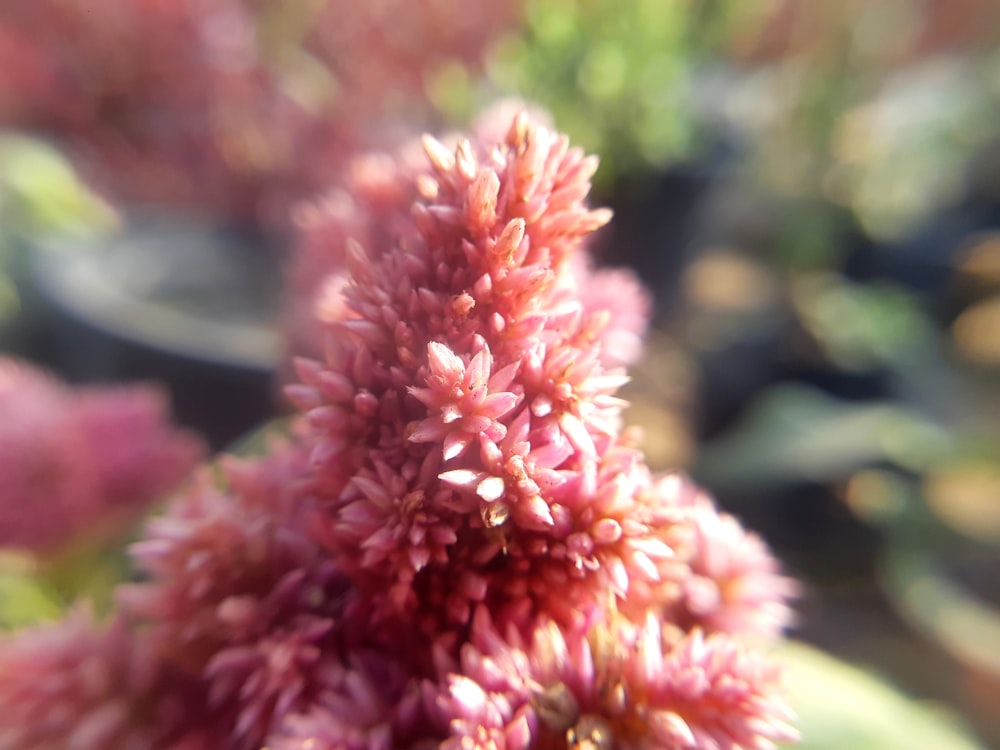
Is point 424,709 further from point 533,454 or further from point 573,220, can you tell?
point 573,220

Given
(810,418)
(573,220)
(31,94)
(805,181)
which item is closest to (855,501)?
(810,418)

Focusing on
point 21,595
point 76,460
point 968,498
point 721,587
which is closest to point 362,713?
point 721,587

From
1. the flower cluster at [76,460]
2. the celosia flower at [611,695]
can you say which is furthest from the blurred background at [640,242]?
the celosia flower at [611,695]

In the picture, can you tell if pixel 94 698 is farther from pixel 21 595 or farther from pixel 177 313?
pixel 177 313

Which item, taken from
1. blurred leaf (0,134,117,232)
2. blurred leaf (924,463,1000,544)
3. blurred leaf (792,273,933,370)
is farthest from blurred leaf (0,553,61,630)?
blurred leaf (792,273,933,370)

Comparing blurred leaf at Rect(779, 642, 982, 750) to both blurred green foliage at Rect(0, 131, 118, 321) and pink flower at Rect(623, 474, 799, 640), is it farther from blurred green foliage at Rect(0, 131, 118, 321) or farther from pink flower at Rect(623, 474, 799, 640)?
blurred green foliage at Rect(0, 131, 118, 321)
